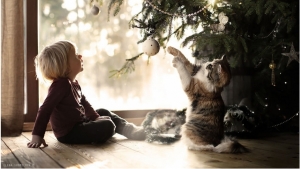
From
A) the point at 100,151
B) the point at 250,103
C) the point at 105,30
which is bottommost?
the point at 100,151

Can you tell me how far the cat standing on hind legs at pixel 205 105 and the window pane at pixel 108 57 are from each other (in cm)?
73

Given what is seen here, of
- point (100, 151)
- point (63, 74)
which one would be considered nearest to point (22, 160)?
point (100, 151)

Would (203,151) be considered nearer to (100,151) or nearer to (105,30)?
(100,151)

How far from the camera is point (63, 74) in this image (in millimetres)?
1985

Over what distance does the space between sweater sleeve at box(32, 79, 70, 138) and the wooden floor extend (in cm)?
11

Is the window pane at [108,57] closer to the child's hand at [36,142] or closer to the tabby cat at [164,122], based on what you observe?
the tabby cat at [164,122]

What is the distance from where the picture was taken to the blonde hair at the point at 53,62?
77.3 inches

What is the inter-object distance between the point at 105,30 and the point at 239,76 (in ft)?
3.44

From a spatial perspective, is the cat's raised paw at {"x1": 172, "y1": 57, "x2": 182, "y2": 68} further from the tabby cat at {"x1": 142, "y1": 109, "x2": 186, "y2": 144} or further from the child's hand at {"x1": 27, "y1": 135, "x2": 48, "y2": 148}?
the child's hand at {"x1": 27, "y1": 135, "x2": 48, "y2": 148}

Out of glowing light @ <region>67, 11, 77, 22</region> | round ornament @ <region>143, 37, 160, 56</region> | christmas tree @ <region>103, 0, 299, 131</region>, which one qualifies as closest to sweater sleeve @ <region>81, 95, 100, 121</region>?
christmas tree @ <region>103, 0, 299, 131</region>

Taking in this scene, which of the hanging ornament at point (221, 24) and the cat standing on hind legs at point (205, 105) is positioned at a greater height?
the hanging ornament at point (221, 24)

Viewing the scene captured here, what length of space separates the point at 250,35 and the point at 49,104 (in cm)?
129

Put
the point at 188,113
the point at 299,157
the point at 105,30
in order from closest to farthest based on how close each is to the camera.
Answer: the point at 299,157 < the point at 188,113 < the point at 105,30

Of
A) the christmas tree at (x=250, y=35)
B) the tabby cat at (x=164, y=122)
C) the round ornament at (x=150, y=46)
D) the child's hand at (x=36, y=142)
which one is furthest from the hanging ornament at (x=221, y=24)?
the child's hand at (x=36, y=142)
